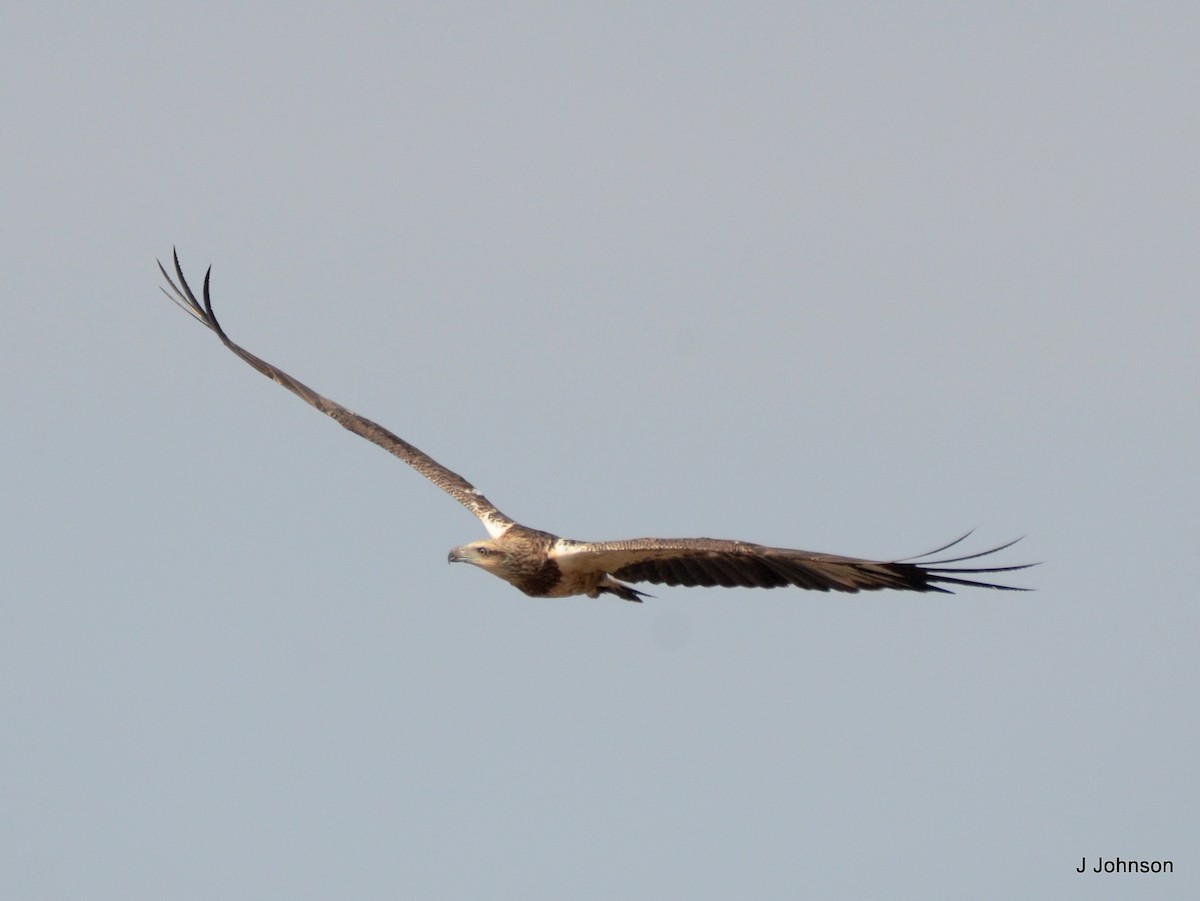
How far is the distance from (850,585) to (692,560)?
1567mm

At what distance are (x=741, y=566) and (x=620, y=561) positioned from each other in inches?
44.9

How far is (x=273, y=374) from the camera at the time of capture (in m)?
20.0

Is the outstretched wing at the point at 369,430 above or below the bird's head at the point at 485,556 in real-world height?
above

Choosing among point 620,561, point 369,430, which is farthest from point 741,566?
point 369,430

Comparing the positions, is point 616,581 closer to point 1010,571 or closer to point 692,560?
point 692,560

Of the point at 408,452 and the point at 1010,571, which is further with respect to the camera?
the point at 408,452

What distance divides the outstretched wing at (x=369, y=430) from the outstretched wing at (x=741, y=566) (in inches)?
50.5

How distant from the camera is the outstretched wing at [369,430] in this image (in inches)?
721

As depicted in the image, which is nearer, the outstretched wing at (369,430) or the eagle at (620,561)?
the eagle at (620,561)

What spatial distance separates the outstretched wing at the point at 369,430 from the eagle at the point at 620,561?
0.03 ft

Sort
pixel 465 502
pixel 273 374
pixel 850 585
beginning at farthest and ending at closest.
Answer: pixel 273 374 < pixel 465 502 < pixel 850 585

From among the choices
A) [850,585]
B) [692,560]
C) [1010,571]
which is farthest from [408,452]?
[1010,571]

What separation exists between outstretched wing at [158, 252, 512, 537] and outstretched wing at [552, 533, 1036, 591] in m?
1.28

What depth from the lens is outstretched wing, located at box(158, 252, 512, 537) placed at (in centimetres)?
1831
